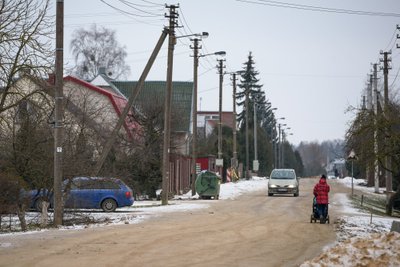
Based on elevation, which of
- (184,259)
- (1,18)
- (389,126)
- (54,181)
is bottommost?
(184,259)

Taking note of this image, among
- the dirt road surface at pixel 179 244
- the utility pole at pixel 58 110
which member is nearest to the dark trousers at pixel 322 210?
the dirt road surface at pixel 179 244

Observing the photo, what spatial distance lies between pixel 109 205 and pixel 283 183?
55.9 ft

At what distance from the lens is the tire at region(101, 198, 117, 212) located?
96.9 ft

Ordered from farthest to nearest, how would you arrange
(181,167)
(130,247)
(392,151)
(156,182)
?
1. (181,167)
2. (156,182)
3. (392,151)
4. (130,247)

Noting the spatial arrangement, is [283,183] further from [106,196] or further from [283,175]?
[106,196]

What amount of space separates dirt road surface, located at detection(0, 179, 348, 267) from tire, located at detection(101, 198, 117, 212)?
6086 millimetres

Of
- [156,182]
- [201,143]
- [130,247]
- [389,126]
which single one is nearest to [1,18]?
[130,247]

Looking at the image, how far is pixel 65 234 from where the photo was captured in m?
18.6

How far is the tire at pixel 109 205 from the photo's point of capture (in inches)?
1163

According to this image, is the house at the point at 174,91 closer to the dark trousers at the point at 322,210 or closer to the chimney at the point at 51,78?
the chimney at the point at 51,78

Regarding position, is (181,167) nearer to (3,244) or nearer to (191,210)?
(191,210)

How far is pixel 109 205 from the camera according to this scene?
97.1 ft

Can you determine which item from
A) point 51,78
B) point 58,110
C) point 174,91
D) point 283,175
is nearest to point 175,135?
point 283,175

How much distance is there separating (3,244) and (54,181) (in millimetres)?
6021
